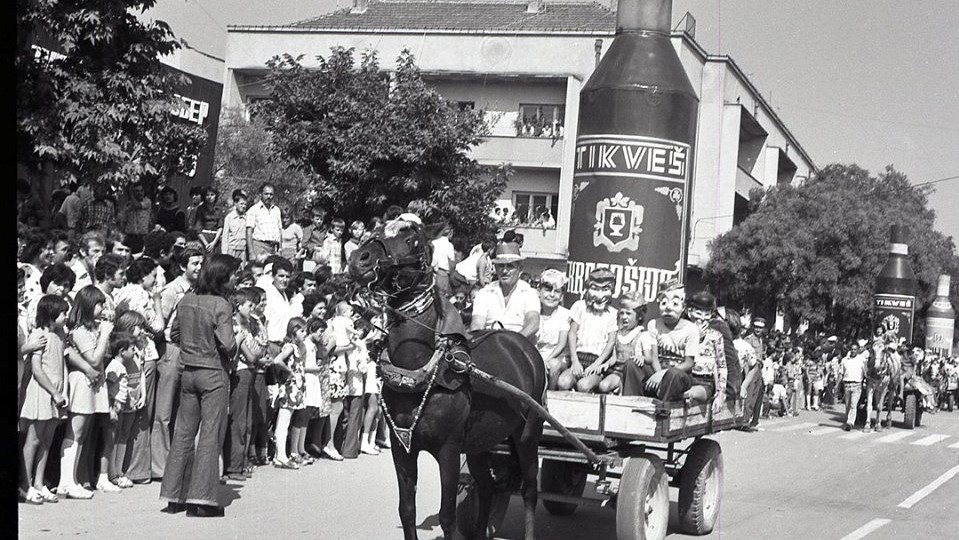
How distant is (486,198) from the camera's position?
89.8 ft

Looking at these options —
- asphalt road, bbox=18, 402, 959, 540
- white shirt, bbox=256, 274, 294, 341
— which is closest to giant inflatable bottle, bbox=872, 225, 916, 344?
asphalt road, bbox=18, 402, 959, 540

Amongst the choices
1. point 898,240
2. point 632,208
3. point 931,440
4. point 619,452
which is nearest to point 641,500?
point 619,452

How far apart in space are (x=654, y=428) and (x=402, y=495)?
A: 2076 mm

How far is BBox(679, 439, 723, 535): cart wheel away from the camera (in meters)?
9.94

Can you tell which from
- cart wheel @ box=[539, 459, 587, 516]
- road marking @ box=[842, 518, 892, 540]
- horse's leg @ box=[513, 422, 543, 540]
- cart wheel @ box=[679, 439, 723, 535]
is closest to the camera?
horse's leg @ box=[513, 422, 543, 540]

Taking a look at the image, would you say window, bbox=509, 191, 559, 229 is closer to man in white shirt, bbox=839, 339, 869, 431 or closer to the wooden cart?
man in white shirt, bbox=839, 339, 869, 431

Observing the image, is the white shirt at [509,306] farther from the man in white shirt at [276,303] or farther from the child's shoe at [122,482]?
the child's shoe at [122,482]

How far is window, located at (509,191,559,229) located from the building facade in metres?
0.05

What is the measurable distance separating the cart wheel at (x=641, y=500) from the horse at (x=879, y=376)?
58.4 feet

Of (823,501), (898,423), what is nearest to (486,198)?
(898,423)

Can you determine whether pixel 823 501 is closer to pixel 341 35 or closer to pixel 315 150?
pixel 315 150

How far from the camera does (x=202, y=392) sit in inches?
373

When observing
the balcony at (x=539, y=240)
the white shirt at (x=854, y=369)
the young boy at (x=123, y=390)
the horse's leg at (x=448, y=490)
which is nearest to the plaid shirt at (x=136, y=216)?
the young boy at (x=123, y=390)

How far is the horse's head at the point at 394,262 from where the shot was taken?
23.9 feet
